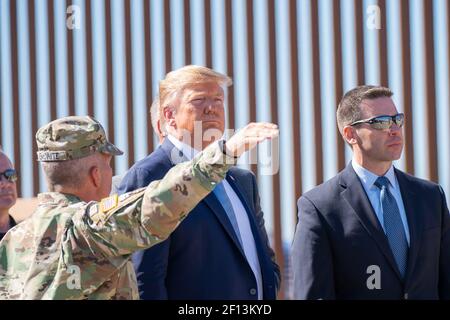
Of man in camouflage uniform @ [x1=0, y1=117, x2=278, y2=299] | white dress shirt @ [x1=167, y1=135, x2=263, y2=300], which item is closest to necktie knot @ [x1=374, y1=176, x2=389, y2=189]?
white dress shirt @ [x1=167, y1=135, x2=263, y2=300]

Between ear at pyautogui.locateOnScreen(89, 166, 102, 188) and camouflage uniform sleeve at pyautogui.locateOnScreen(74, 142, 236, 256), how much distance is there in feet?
0.75

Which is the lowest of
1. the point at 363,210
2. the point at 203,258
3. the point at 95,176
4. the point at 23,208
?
the point at 23,208

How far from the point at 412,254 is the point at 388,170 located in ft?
1.24

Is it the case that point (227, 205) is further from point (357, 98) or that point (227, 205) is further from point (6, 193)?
point (6, 193)

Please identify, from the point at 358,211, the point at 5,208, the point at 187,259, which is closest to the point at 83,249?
the point at 187,259

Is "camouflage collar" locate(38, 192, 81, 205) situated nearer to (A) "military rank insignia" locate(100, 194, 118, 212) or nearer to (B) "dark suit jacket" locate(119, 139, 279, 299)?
(A) "military rank insignia" locate(100, 194, 118, 212)

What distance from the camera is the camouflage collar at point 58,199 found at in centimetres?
262

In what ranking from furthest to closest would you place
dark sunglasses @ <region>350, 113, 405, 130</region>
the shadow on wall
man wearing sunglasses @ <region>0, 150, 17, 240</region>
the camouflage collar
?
the shadow on wall
man wearing sunglasses @ <region>0, 150, 17, 240</region>
dark sunglasses @ <region>350, 113, 405, 130</region>
the camouflage collar

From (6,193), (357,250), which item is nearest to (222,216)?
(357,250)

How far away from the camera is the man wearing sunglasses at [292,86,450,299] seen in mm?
3428

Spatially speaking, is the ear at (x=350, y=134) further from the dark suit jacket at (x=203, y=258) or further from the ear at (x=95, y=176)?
the ear at (x=95, y=176)

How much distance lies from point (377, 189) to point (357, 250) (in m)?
0.29

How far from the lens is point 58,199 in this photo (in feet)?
8.61
